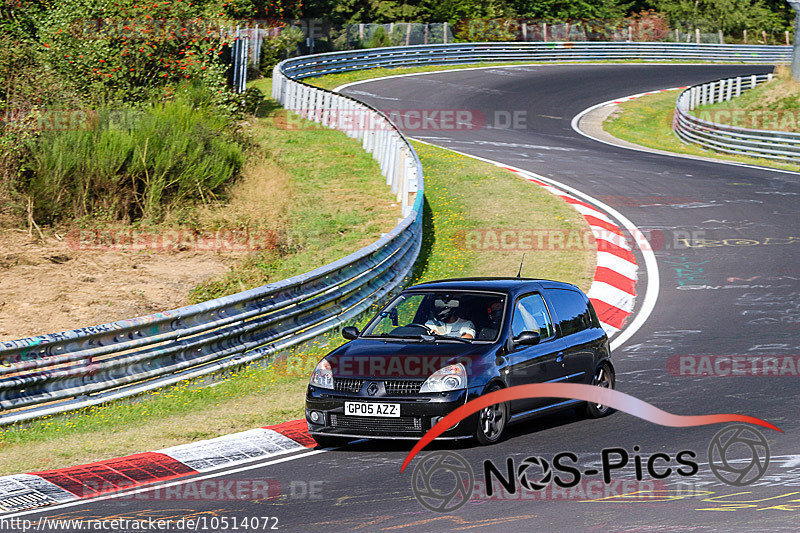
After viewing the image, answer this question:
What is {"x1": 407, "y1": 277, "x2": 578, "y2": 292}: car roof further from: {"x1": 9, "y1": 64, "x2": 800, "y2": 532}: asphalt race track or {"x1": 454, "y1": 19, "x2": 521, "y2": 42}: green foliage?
{"x1": 454, "y1": 19, "x2": 521, "y2": 42}: green foliage

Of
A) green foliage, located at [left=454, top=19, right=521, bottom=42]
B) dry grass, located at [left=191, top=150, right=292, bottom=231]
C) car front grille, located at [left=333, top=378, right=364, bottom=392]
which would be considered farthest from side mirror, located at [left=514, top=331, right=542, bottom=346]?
green foliage, located at [left=454, top=19, right=521, bottom=42]

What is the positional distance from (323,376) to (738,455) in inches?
141

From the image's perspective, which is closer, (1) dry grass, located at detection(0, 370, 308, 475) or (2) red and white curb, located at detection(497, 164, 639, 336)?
(1) dry grass, located at detection(0, 370, 308, 475)

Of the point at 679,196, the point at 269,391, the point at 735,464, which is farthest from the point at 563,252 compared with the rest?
the point at 735,464

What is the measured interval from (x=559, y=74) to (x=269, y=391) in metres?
41.4

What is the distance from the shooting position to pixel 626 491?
283 inches

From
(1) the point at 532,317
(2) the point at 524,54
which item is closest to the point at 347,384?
(1) the point at 532,317

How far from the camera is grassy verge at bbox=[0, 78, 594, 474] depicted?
9250mm

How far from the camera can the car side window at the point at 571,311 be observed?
10258 mm

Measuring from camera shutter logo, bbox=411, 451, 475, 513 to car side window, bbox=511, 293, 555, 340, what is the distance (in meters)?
1.74

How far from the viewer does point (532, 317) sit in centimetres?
990

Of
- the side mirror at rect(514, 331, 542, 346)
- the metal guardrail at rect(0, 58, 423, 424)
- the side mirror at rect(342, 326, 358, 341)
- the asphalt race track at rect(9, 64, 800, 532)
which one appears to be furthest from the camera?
the metal guardrail at rect(0, 58, 423, 424)

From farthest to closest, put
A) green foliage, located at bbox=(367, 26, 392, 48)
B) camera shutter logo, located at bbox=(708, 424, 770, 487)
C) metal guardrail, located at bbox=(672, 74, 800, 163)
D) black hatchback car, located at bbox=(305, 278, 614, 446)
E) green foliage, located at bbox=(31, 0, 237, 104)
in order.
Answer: green foliage, located at bbox=(367, 26, 392, 48), metal guardrail, located at bbox=(672, 74, 800, 163), green foliage, located at bbox=(31, 0, 237, 104), black hatchback car, located at bbox=(305, 278, 614, 446), camera shutter logo, located at bbox=(708, 424, 770, 487)

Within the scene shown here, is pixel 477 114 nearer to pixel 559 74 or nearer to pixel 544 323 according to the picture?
pixel 559 74
